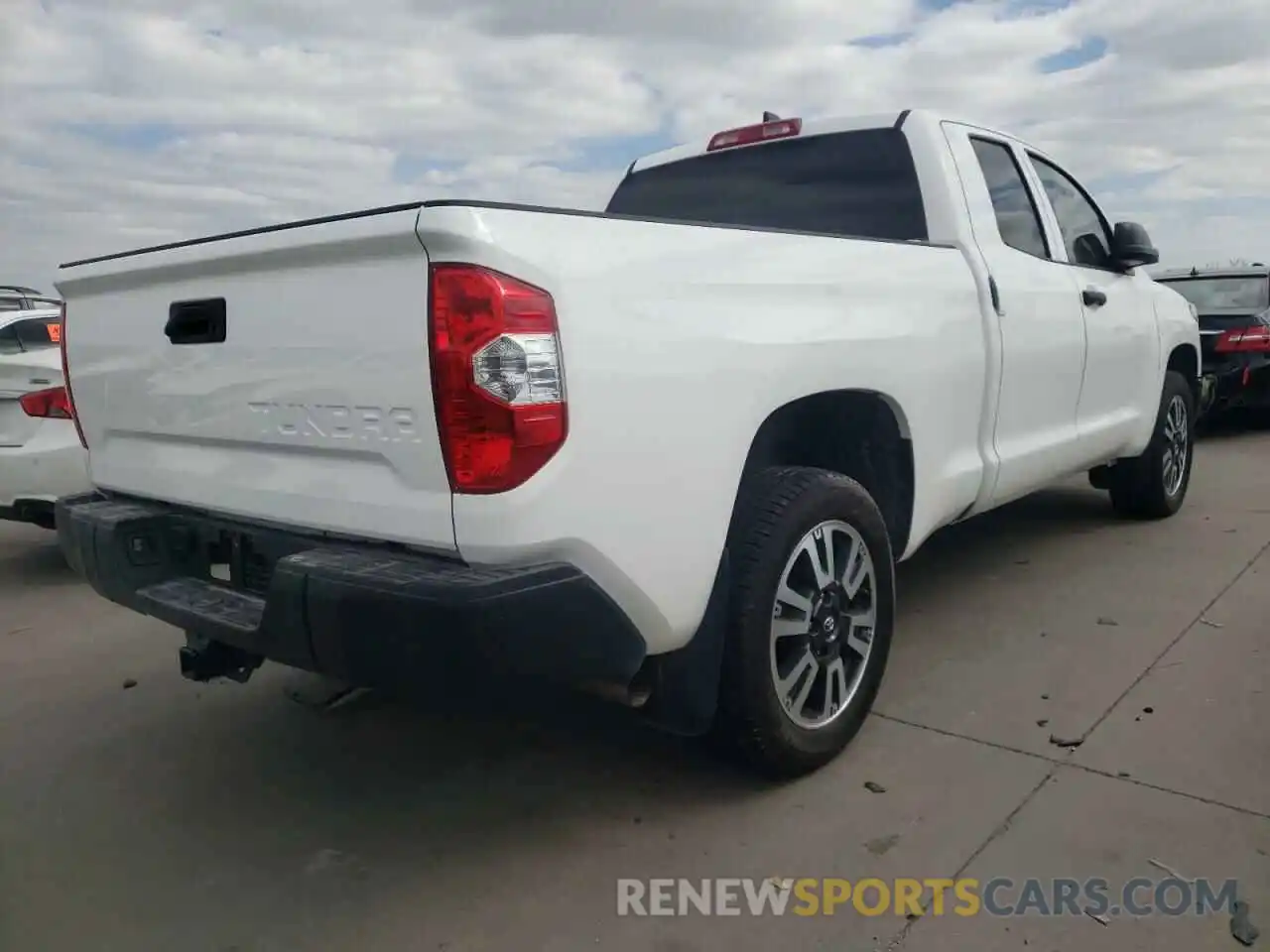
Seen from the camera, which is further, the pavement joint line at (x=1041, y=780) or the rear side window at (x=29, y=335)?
the rear side window at (x=29, y=335)

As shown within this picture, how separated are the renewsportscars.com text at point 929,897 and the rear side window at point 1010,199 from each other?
2.47 metres

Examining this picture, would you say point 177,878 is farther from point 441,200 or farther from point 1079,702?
point 1079,702

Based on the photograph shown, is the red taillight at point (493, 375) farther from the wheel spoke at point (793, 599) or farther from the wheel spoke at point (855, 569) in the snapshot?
the wheel spoke at point (855, 569)

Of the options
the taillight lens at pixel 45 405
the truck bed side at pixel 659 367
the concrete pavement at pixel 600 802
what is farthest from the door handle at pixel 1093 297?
the taillight lens at pixel 45 405

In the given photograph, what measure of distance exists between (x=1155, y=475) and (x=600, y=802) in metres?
4.09

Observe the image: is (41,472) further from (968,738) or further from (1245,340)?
(1245,340)

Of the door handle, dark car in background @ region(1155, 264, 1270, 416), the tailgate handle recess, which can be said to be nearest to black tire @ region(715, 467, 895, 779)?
the tailgate handle recess


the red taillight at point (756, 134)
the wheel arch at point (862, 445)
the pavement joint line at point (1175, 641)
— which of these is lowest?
the pavement joint line at point (1175, 641)

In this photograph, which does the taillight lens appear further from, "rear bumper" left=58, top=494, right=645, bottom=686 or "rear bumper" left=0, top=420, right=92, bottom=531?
"rear bumper" left=58, top=494, right=645, bottom=686

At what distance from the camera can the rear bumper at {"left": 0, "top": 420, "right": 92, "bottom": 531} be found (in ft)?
17.9

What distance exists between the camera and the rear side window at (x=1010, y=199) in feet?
13.5

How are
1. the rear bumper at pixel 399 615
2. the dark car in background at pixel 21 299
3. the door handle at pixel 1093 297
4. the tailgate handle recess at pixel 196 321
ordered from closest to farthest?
the rear bumper at pixel 399 615, the tailgate handle recess at pixel 196 321, the door handle at pixel 1093 297, the dark car in background at pixel 21 299

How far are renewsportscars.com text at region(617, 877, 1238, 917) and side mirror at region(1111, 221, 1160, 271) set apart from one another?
3137 mm

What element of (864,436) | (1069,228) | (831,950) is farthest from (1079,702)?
(1069,228)
